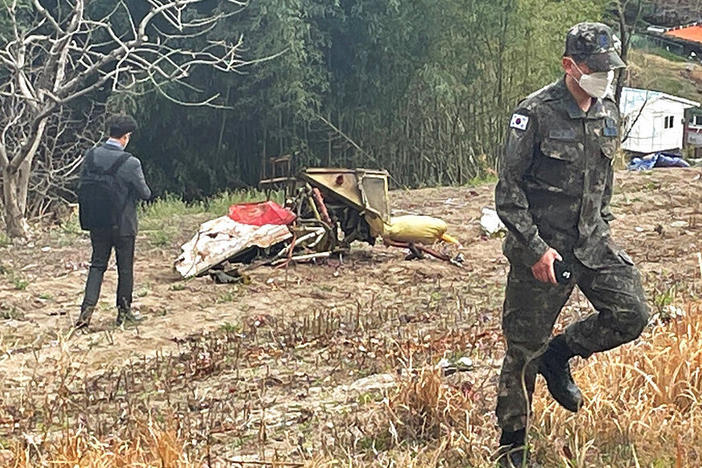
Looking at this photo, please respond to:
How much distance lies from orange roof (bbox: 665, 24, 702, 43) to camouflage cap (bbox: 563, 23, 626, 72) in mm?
29365

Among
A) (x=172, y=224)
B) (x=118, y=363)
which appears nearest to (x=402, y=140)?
(x=172, y=224)

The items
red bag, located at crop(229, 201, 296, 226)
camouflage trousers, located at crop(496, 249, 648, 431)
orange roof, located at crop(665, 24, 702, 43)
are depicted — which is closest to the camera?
camouflage trousers, located at crop(496, 249, 648, 431)

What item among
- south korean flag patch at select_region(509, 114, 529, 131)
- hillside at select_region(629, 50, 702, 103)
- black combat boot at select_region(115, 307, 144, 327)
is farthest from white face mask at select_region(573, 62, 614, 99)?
hillside at select_region(629, 50, 702, 103)

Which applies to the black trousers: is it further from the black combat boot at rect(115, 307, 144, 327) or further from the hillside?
the hillside

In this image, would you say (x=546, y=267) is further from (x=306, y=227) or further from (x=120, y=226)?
(x=306, y=227)

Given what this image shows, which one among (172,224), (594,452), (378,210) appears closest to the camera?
(594,452)

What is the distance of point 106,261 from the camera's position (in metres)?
6.61

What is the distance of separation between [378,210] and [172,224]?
4.00 meters

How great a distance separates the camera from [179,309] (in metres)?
7.24

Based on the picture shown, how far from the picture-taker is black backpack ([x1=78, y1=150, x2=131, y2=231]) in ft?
20.7

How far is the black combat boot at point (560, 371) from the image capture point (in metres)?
3.53

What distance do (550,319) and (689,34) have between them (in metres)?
30.0

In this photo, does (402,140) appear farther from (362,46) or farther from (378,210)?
(378,210)

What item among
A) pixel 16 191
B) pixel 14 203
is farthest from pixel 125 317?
pixel 16 191
